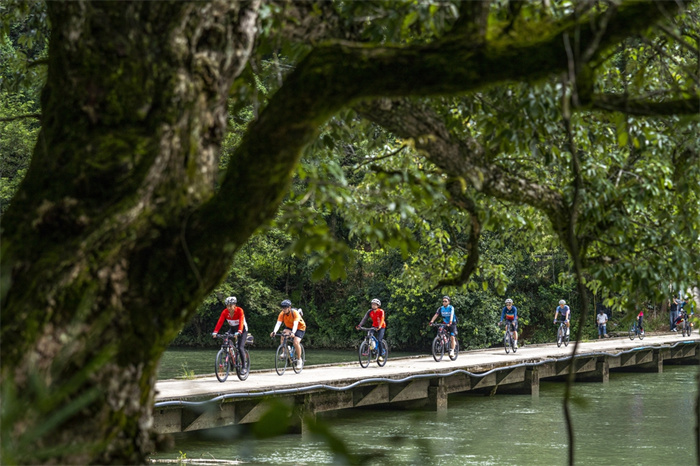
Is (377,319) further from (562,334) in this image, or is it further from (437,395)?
(562,334)

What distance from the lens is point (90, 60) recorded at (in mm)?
2691

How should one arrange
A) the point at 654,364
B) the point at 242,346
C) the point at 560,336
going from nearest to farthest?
the point at 242,346 → the point at 560,336 → the point at 654,364

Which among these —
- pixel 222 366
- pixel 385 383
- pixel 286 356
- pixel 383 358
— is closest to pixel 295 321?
pixel 286 356

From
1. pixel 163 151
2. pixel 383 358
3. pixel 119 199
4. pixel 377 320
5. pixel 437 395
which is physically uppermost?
pixel 163 151

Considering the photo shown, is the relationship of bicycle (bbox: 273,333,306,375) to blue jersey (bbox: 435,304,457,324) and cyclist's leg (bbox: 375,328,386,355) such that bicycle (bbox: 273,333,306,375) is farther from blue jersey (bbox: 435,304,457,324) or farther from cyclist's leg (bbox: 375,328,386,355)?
blue jersey (bbox: 435,304,457,324)

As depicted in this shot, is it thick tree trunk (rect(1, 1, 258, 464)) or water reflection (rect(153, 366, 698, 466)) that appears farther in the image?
water reflection (rect(153, 366, 698, 466))

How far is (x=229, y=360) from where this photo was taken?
1573 cm

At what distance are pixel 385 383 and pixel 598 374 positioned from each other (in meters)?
11.5

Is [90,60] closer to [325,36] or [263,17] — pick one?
[263,17]

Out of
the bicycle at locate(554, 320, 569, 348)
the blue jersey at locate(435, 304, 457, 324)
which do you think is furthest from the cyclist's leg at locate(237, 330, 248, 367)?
the bicycle at locate(554, 320, 569, 348)

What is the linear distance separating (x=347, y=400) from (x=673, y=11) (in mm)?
13843

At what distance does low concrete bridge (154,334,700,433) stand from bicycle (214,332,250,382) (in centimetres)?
18

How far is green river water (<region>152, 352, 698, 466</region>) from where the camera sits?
12.8 metres

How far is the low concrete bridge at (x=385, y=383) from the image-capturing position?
13086 millimetres
